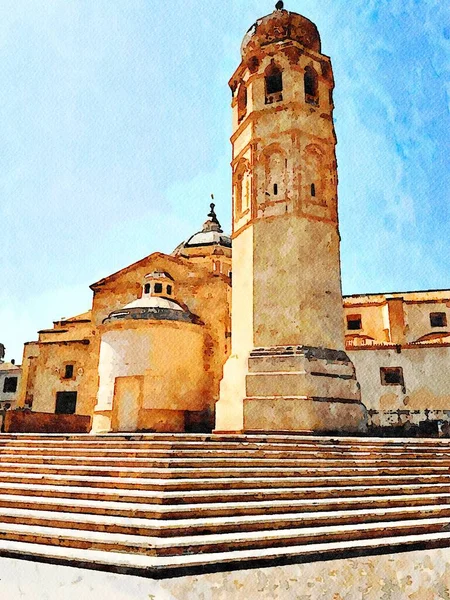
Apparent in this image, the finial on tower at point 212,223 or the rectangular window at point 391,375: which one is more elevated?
the finial on tower at point 212,223

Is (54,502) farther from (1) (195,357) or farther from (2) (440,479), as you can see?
(1) (195,357)

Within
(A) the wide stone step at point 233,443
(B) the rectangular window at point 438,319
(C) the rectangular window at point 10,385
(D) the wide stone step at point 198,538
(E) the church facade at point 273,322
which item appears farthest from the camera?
(C) the rectangular window at point 10,385

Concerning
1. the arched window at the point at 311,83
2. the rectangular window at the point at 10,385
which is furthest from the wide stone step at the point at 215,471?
the rectangular window at the point at 10,385

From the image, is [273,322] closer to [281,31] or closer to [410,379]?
[281,31]

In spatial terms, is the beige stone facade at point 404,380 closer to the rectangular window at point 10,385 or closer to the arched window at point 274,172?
the arched window at point 274,172

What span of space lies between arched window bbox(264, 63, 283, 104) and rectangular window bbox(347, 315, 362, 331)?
726 inches

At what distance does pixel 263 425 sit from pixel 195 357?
335 inches

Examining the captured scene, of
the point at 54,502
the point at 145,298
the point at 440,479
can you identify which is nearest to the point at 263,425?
the point at 440,479

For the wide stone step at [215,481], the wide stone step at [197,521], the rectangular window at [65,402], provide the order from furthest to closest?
the rectangular window at [65,402] < the wide stone step at [215,481] < the wide stone step at [197,521]

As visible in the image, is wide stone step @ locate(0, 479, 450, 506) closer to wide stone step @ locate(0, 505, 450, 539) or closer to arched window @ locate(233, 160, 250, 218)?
wide stone step @ locate(0, 505, 450, 539)

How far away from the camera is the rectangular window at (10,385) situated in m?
37.5

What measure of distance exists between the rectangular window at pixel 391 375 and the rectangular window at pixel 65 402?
13555 millimetres

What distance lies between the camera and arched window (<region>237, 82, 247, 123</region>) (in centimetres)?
1314

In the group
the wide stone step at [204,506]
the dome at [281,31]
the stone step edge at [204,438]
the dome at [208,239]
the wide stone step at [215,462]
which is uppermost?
the dome at [208,239]
